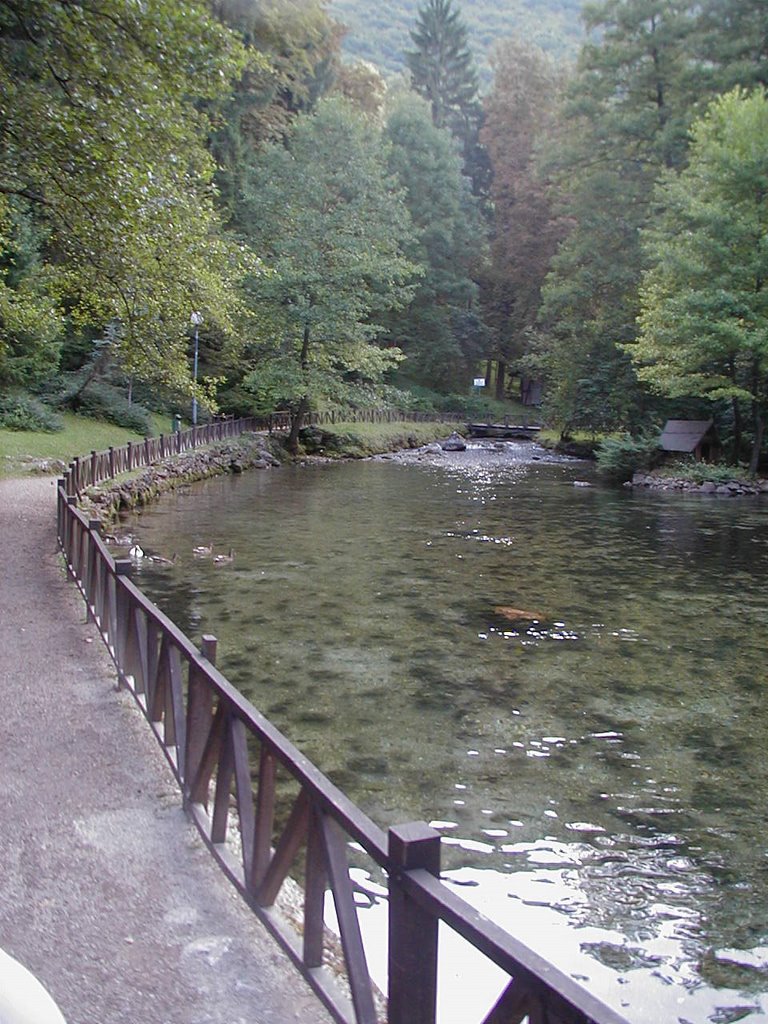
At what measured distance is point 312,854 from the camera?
3602 mm

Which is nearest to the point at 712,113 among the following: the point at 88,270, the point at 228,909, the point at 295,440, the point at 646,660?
the point at 295,440

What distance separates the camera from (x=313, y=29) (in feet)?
143

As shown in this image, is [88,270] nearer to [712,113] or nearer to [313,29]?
[712,113]

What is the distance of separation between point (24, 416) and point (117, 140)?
1753 centimetres

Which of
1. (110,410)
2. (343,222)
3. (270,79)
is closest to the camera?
(110,410)

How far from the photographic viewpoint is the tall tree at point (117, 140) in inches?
544

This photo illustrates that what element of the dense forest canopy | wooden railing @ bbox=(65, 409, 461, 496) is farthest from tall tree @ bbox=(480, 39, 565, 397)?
wooden railing @ bbox=(65, 409, 461, 496)

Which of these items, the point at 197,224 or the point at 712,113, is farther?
the point at 712,113

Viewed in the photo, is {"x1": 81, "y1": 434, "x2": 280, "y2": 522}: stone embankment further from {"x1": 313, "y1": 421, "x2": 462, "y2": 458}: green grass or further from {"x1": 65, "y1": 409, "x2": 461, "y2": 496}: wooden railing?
{"x1": 313, "y1": 421, "x2": 462, "y2": 458}: green grass

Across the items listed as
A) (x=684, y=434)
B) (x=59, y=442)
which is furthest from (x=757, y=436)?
(x=59, y=442)

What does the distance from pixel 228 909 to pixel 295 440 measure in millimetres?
35102

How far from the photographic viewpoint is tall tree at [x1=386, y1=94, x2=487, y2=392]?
198 ft

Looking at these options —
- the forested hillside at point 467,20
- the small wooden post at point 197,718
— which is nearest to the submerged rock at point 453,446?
the small wooden post at point 197,718

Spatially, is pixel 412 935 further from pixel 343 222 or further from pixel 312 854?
pixel 343 222
